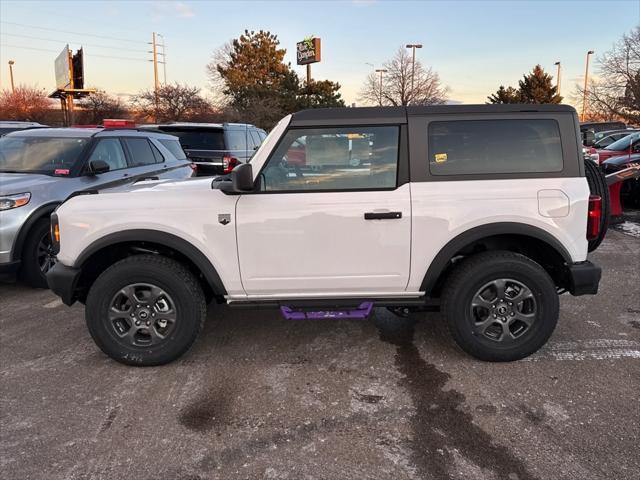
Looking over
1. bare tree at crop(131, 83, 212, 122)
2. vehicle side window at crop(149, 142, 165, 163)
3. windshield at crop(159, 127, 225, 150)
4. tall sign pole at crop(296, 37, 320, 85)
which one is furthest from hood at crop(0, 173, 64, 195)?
tall sign pole at crop(296, 37, 320, 85)

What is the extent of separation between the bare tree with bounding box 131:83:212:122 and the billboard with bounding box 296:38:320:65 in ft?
42.4

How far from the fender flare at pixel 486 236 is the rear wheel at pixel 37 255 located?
4271mm

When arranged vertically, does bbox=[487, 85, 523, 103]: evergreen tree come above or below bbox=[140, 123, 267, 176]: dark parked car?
above

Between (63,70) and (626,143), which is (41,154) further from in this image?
(63,70)

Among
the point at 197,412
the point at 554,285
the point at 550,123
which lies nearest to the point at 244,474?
the point at 197,412

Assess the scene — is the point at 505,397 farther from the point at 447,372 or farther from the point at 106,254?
the point at 106,254

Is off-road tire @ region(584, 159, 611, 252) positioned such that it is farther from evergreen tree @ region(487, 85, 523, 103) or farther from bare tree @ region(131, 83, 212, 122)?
evergreen tree @ region(487, 85, 523, 103)

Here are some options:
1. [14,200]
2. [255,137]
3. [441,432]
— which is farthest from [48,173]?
[255,137]

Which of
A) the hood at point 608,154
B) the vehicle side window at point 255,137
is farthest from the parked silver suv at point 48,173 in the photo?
the hood at point 608,154

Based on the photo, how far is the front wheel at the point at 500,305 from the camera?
12.2 ft

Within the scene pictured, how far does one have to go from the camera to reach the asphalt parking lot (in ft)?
8.93

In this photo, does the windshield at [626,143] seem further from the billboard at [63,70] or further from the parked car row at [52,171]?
the billboard at [63,70]

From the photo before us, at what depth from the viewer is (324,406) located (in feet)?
10.8

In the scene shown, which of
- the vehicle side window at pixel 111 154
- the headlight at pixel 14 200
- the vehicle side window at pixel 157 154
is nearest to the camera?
the headlight at pixel 14 200
